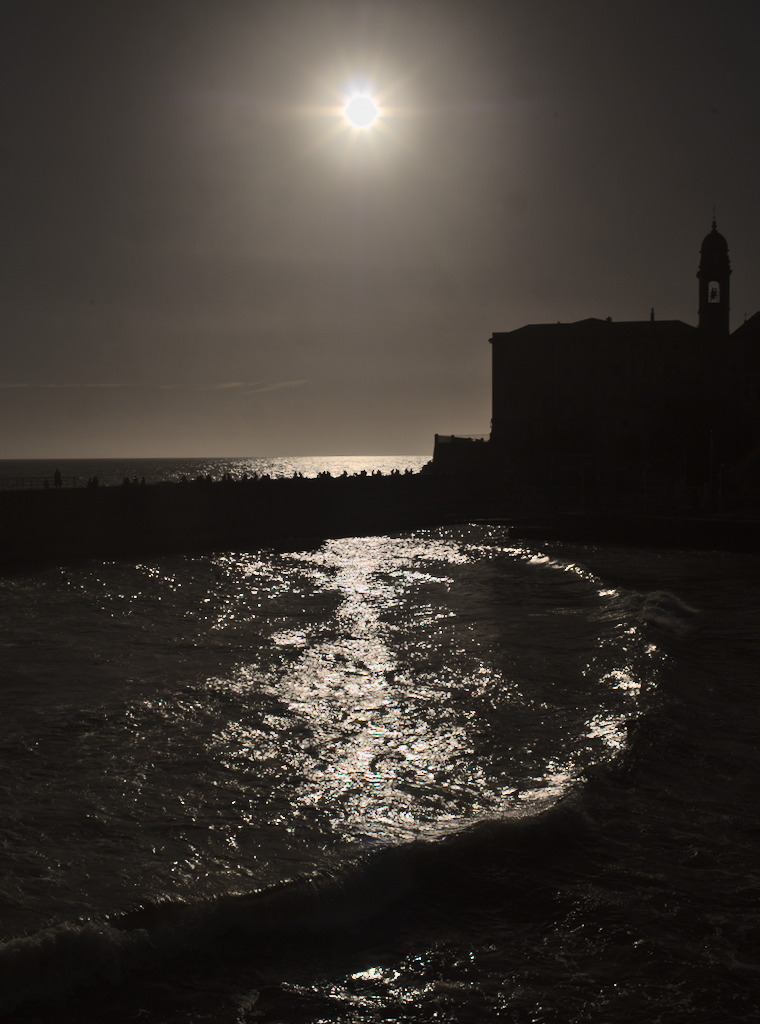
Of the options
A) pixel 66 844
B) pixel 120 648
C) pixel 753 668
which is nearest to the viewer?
pixel 66 844

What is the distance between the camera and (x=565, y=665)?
17.5 m

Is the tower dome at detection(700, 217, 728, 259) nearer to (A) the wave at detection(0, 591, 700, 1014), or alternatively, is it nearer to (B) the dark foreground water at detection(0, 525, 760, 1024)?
(B) the dark foreground water at detection(0, 525, 760, 1024)

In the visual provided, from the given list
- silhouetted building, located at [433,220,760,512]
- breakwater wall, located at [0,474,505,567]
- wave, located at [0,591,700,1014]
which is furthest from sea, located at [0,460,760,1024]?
silhouetted building, located at [433,220,760,512]

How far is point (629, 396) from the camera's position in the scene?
85.0 meters

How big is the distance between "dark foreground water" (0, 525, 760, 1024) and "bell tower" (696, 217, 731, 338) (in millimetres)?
60494

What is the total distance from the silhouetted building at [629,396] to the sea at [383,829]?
5134cm

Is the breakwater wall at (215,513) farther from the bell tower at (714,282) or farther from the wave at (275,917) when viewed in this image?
the wave at (275,917)

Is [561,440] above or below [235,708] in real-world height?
above

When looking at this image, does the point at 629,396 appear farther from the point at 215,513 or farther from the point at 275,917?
the point at 275,917

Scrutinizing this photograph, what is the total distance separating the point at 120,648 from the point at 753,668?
41.7ft

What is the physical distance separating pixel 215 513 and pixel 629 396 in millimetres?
43809

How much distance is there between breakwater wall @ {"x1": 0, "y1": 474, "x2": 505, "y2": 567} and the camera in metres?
46.0

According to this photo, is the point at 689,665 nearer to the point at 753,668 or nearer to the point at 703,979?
the point at 753,668

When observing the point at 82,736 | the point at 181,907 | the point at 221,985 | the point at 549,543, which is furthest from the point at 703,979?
the point at 549,543
